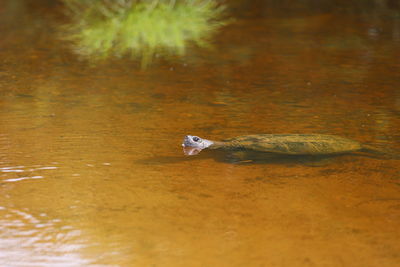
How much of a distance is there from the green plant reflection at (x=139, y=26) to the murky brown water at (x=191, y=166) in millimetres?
428

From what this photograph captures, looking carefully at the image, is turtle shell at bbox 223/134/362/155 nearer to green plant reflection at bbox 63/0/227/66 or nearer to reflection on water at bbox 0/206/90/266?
reflection on water at bbox 0/206/90/266

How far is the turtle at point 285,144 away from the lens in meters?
2.71

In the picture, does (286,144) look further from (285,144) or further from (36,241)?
(36,241)

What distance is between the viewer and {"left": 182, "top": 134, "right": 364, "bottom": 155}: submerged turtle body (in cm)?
270

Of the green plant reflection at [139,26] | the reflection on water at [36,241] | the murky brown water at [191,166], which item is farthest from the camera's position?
the green plant reflection at [139,26]

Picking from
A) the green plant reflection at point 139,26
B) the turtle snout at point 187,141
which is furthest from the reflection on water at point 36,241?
the green plant reflection at point 139,26

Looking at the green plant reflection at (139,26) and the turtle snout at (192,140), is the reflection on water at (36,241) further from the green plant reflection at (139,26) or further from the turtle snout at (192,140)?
the green plant reflection at (139,26)

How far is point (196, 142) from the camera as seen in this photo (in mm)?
2744

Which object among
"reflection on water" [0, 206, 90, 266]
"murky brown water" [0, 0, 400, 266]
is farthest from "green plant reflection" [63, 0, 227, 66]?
"reflection on water" [0, 206, 90, 266]

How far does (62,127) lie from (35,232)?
116cm

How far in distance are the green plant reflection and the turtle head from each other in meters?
2.07

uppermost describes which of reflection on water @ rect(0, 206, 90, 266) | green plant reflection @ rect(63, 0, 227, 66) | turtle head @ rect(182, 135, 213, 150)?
green plant reflection @ rect(63, 0, 227, 66)

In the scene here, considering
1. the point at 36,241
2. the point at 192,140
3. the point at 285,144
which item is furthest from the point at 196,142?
the point at 36,241

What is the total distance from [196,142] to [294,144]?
0.43 meters
